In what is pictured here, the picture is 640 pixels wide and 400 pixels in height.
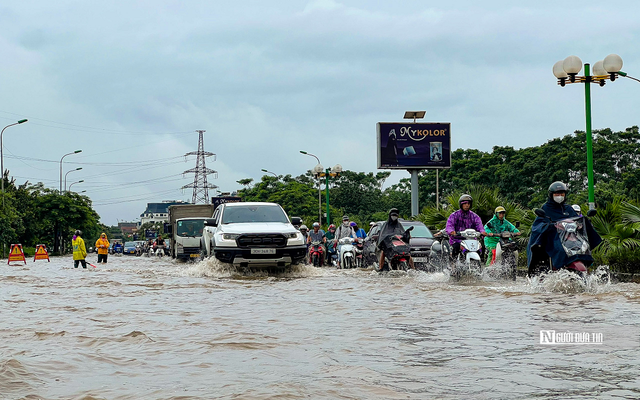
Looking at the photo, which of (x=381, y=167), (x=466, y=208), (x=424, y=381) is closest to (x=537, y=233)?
(x=466, y=208)

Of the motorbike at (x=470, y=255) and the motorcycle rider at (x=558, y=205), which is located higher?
the motorcycle rider at (x=558, y=205)

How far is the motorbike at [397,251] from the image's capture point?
51.1 ft

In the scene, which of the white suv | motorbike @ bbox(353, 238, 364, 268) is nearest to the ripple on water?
the white suv

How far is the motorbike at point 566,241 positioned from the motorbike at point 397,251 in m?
5.10

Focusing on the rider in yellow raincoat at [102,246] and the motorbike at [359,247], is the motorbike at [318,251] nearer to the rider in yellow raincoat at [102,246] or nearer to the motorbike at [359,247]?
the motorbike at [359,247]

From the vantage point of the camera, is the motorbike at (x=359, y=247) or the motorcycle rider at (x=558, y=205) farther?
the motorbike at (x=359, y=247)

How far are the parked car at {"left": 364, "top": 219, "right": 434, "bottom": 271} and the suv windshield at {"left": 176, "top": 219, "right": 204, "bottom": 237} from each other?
1635 cm

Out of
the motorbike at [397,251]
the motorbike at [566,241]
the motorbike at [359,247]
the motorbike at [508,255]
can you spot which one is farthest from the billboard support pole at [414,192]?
the motorbike at [566,241]

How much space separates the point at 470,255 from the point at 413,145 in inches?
973

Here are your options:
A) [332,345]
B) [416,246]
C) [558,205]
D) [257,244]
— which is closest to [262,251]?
[257,244]

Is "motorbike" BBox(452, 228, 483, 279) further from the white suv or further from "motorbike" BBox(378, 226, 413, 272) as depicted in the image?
the white suv

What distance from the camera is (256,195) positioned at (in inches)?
3228

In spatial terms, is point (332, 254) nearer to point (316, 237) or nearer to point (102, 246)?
point (316, 237)

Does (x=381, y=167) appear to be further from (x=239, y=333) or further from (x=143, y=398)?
(x=143, y=398)
